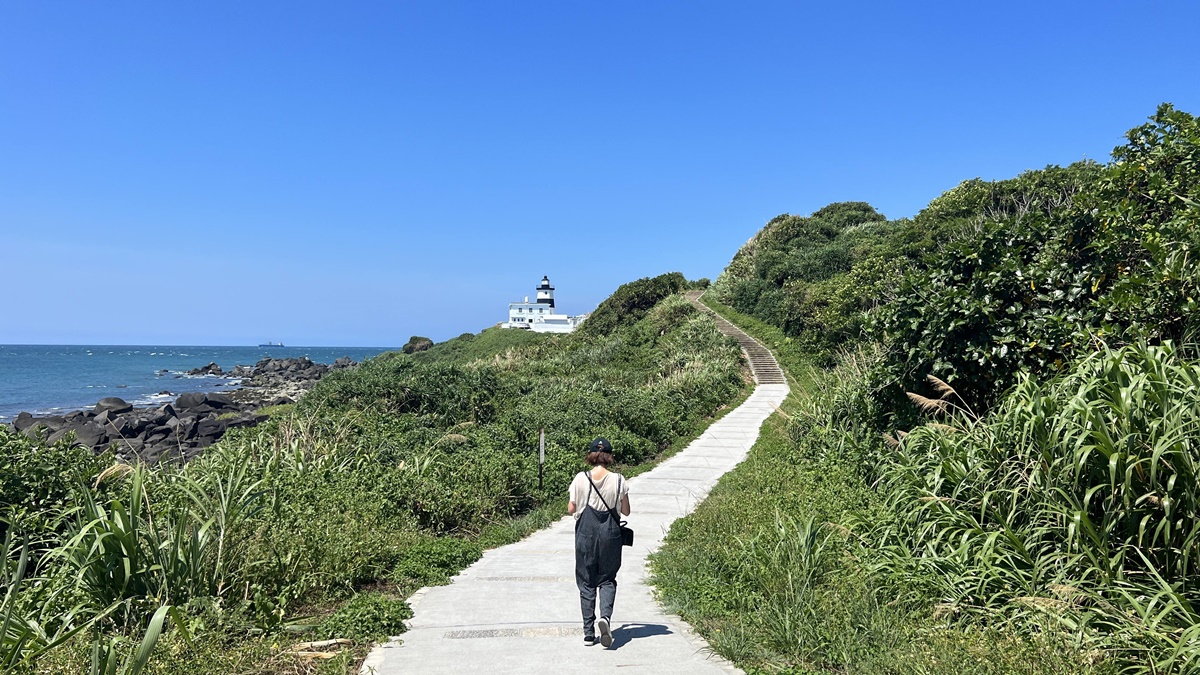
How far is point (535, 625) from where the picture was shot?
5.56m

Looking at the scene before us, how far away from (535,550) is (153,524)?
424cm

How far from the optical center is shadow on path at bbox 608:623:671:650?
5246 millimetres

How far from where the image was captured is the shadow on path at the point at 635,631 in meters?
5.25

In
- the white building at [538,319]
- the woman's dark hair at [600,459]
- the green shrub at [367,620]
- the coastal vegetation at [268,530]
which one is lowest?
the green shrub at [367,620]

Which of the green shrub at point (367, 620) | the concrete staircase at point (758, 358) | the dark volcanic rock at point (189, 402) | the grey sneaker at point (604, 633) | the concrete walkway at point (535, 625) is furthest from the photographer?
the dark volcanic rock at point (189, 402)

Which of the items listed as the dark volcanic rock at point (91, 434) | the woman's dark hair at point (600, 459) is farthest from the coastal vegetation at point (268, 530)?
the dark volcanic rock at point (91, 434)

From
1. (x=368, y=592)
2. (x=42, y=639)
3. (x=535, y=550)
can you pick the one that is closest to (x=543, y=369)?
(x=535, y=550)

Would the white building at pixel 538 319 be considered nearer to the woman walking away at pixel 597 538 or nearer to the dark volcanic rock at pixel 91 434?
the dark volcanic rock at pixel 91 434

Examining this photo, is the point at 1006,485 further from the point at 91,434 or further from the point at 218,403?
the point at 218,403

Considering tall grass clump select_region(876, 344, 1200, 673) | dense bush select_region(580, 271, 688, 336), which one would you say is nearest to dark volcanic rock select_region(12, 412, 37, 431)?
dense bush select_region(580, 271, 688, 336)

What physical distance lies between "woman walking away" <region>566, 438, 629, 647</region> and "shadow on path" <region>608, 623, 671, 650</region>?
0.11 metres

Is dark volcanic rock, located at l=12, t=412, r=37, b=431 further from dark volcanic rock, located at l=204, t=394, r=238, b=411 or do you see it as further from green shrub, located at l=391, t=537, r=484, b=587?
green shrub, located at l=391, t=537, r=484, b=587

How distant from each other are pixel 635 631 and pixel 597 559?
0.73 metres

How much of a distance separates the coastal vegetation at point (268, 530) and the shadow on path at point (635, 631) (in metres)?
1.68
